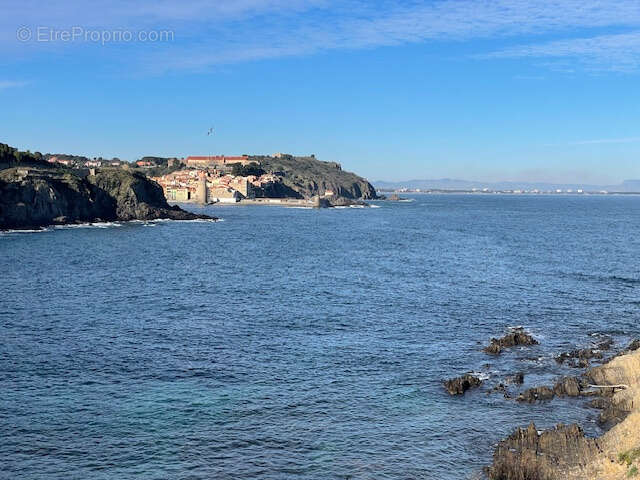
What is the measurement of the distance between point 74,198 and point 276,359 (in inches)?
4700

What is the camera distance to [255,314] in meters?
52.2

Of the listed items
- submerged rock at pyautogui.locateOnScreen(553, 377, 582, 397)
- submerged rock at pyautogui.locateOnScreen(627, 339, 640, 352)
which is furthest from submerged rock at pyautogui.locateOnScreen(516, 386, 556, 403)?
submerged rock at pyautogui.locateOnScreen(627, 339, 640, 352)

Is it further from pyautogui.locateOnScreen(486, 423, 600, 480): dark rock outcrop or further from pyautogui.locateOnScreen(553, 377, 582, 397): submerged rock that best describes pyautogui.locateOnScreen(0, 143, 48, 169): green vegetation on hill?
pyautogui.locateOnScreen(486, 423, 600, 480): dark rock outcrop

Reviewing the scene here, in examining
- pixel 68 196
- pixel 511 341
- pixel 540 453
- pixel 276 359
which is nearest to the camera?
pixel 540 453

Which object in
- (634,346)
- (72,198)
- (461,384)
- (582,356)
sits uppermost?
(72,198)

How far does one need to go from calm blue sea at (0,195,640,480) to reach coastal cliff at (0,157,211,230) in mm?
45346

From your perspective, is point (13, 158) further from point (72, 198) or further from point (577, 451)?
point (577, 451)

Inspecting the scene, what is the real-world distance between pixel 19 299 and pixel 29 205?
8324cm

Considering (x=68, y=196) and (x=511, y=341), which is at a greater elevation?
(x=68, y=196)

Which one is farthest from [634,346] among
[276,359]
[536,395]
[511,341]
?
[276,359]

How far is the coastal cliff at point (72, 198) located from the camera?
129 metres

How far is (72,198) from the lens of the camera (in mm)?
144125

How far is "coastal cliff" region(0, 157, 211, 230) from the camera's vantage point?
12888 cm

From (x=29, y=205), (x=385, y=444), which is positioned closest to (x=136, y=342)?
(x=385, y=444)
